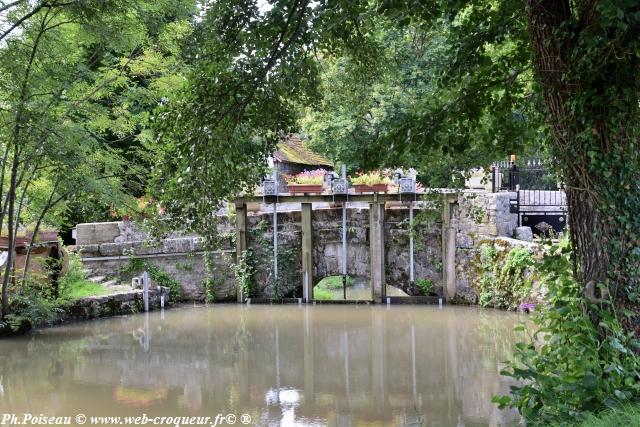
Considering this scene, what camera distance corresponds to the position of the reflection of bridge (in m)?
13.7

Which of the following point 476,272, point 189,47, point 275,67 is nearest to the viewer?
point 275,67

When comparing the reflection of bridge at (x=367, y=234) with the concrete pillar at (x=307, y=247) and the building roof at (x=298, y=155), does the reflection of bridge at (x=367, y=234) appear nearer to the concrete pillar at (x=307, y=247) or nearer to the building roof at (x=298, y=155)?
the concrete pillar at (x=307, y=247)

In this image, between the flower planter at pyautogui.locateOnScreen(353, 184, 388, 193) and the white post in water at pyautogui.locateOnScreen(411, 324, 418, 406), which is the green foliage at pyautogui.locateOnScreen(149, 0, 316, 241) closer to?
the white post in water at pyautogui.locateOnScreen(411, 324, 418, 406)

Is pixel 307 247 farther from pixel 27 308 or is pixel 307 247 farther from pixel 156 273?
pixel 27 308

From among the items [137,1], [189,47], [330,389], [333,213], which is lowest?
[330,389]

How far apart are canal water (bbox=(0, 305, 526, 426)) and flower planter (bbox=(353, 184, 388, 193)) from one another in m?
2.50

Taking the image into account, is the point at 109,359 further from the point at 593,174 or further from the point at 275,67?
the point at 593,174

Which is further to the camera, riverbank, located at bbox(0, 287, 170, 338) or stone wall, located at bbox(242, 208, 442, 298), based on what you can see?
stone wall, located at bbox(242, 208, 442, 298)

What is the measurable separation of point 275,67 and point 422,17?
3.48ft

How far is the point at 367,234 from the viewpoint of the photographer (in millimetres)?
14344

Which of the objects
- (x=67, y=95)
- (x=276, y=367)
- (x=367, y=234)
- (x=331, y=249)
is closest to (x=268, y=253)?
(x=331, y=249)

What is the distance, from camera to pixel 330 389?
7207 millimetres

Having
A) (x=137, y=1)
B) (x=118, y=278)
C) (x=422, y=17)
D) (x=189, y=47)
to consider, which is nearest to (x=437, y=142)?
(x=422, y=17)

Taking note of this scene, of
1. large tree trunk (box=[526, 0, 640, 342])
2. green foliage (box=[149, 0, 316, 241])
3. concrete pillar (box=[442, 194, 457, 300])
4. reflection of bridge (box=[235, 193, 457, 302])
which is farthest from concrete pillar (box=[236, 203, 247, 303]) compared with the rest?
large tree trunk (box=[526, 0, 640, 342])
